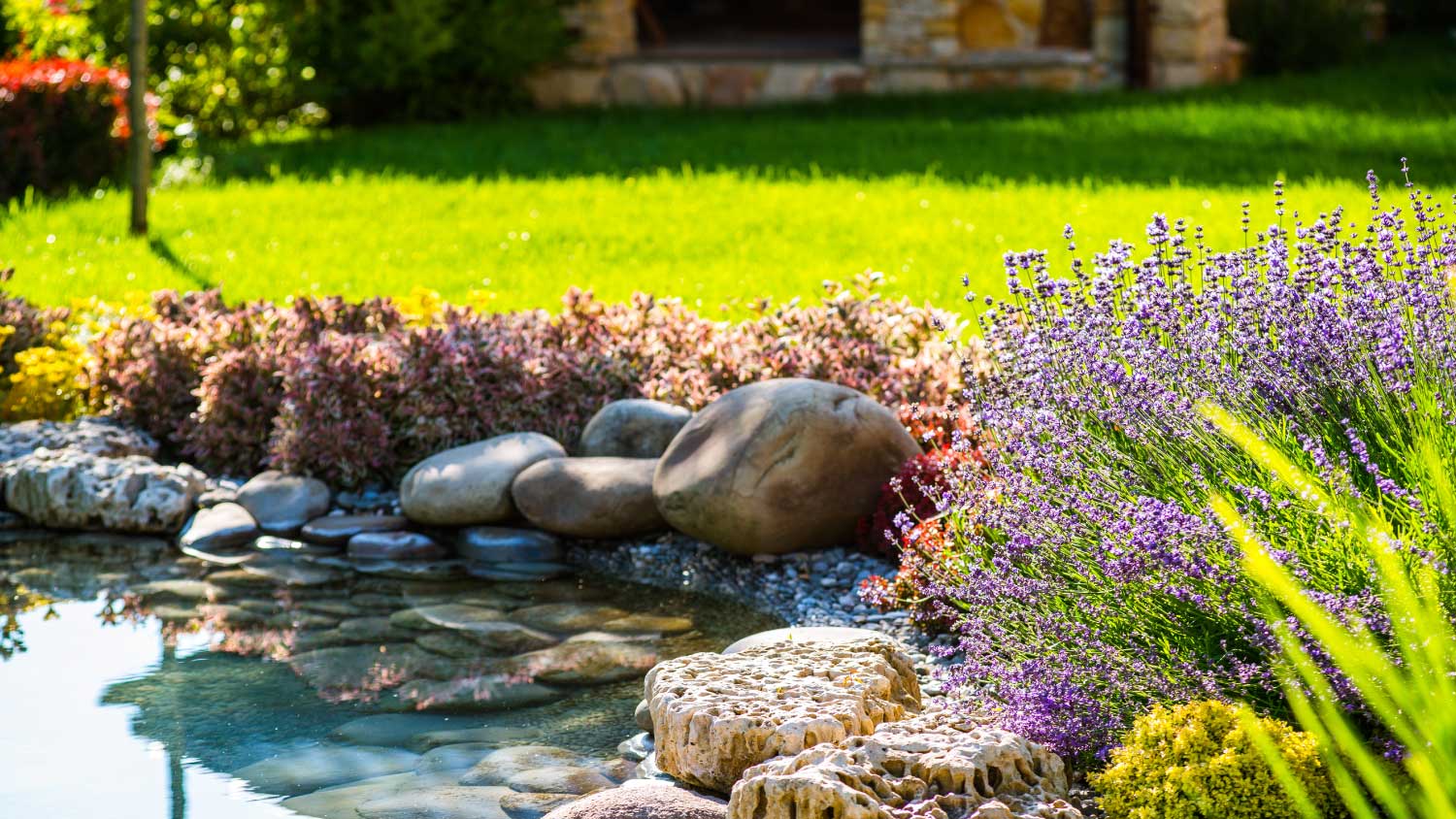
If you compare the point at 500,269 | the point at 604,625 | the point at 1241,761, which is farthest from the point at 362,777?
the point at 500,269

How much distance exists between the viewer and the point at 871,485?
538 centimetres

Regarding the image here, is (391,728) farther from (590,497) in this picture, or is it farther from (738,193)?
(738,193)

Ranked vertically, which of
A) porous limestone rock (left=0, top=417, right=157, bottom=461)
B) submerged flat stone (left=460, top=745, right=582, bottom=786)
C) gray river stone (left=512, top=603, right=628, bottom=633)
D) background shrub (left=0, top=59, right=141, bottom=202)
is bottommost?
gray river stone (left=512, top=603, right=628, bottom=633)

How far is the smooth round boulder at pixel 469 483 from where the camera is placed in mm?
5898

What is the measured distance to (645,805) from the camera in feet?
11.1

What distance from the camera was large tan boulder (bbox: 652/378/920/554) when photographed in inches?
207

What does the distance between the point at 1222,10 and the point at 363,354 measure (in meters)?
10.3

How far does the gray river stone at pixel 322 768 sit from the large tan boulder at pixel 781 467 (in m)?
1.48

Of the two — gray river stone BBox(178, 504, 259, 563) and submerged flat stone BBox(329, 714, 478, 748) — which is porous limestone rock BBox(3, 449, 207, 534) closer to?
gray river stone BBox(178, 504, 259, 563)

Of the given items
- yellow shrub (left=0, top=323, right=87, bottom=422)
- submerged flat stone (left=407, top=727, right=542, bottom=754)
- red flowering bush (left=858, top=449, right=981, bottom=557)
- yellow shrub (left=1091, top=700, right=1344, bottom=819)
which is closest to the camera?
yellow shrub (left=1091, top=700, right=1344, bottom=819)

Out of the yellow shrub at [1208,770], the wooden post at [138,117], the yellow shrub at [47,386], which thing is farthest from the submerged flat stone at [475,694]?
the wooden post at [138,117]

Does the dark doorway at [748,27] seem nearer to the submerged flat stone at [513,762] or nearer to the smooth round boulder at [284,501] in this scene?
the smooth round boulder at [284,501]

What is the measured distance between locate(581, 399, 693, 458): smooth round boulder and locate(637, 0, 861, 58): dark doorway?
9.23m

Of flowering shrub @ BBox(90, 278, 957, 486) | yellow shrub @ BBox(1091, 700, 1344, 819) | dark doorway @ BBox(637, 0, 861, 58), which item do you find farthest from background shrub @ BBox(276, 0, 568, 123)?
yellow shrub @ BBox(1091, 700, 1344, 819)
